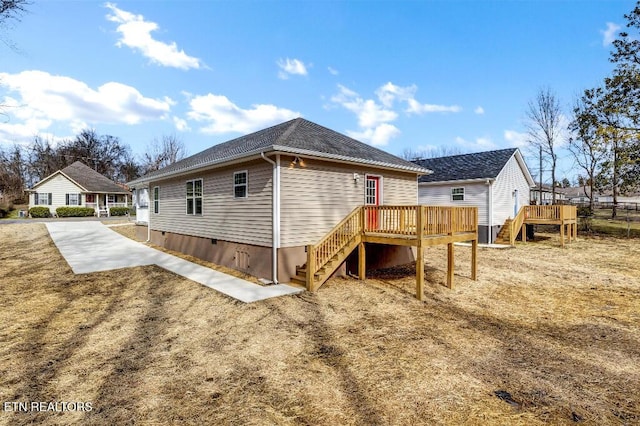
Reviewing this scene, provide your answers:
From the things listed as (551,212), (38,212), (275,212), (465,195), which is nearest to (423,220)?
(275,212)

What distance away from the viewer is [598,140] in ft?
65.1

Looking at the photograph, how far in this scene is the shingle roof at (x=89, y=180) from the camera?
34.2 meters

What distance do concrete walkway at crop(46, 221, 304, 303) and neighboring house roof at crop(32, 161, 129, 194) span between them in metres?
18.8

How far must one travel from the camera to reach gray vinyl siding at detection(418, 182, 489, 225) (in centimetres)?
1820

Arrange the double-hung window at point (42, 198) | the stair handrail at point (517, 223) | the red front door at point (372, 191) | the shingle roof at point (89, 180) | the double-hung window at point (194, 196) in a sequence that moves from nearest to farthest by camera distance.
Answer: the red front door at point (372, 191)
the double-hung window at point (194, 196)
the stair handrail at point (517, 223)
the double-hung window at point (42, 198)
the shingle roof at point (89, 180)

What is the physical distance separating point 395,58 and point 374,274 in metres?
18.0

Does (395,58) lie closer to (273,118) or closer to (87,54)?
(87,54)

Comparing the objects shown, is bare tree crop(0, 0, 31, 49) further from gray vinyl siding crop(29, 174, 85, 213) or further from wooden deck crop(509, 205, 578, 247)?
gray vinyl siding crop(29, 174, 85, 213)

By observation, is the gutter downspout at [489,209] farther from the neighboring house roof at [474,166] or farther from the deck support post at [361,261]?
the deck support post at [361,261]

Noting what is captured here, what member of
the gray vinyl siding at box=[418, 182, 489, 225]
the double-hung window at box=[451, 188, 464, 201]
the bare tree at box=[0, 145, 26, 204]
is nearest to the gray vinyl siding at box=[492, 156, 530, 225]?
the gray vinyl siding at box=[418, 182, 489, 225]

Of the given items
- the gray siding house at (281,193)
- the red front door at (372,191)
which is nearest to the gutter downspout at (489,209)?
the gray siding house at (281,193)

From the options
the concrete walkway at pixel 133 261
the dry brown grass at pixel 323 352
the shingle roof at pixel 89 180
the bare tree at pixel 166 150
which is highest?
the bare tree at pixel 166 150

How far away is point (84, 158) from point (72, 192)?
953 inches

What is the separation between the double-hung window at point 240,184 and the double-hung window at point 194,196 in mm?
2648
